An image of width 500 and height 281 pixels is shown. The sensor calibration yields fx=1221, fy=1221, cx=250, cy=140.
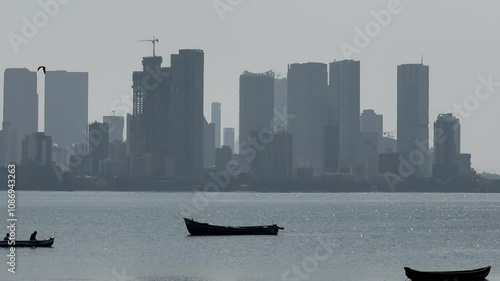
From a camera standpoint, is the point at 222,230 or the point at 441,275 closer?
the point at 441,275

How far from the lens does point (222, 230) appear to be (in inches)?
6225

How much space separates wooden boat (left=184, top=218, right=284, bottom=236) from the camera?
518 feet

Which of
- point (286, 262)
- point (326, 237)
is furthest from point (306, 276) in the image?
point (326, 237)

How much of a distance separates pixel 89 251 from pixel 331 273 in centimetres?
3350

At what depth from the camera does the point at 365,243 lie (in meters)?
147

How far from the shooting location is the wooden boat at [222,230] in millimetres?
157875

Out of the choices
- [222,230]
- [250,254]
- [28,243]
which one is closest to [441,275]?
[250,254]

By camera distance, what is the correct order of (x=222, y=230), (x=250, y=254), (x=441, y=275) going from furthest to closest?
(x=222, y=230), (x=250, y=254), (x=441, y=275)

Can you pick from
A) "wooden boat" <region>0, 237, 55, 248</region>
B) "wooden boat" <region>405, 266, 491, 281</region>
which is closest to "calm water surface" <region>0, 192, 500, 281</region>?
"wooden boat" <region>0, 237, 55, 248</region>

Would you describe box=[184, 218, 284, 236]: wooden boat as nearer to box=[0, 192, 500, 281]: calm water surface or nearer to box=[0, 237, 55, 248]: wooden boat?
box=[0, 192, 500, 281]: calm water surface

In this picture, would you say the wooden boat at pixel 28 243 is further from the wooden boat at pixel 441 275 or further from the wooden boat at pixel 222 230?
the wooden boat at pixel 441 275

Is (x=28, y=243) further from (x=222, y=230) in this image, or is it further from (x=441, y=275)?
(x=441, y=275)

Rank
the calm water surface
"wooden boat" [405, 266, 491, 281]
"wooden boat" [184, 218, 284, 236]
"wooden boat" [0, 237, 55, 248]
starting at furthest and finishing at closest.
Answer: "wooden boat" [184, 218, 284, 236] < "wooden boat" [0, 237, 55, 248] < the calm water surface < "wooden boat" [405, 266, 491, 281]

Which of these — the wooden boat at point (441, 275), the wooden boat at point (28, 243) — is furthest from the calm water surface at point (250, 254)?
the wooden boat at point (441, 275)
